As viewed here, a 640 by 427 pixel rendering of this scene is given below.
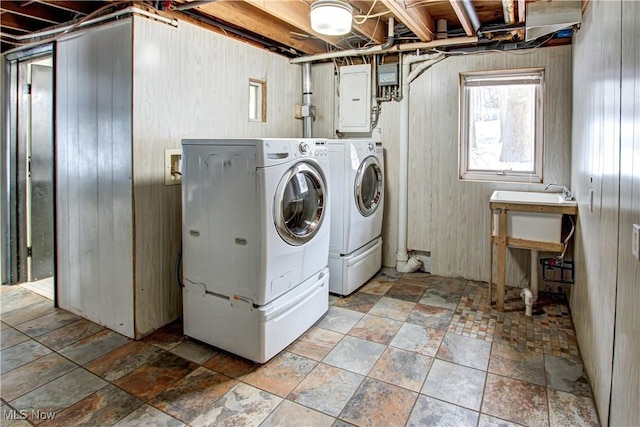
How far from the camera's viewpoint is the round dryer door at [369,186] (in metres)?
3.53

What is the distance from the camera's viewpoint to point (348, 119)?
426 centimetres

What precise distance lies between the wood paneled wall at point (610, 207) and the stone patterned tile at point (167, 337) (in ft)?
7.80

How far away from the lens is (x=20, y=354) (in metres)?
2.53

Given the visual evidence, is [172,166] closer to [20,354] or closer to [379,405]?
[20,354]

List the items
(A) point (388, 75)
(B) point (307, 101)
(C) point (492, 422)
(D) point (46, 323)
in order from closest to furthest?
(C) point (492, 422) < (D) point (46, 323) < (A) point (388, 75) < (B) point (307, 101)

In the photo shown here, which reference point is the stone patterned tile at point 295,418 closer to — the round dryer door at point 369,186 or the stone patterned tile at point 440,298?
the stone patterned tile at point 440,298

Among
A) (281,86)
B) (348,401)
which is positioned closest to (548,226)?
(348,401)

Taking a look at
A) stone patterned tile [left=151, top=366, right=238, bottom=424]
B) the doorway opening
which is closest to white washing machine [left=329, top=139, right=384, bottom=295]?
stone patterned tile [left=151, top=366, right=238, bottom=424]

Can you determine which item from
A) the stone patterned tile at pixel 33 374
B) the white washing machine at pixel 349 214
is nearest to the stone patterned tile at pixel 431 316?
the white washing machine at pixel 349 214

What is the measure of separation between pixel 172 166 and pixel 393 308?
2.00m

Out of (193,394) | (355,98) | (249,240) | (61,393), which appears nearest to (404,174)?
(355,98)

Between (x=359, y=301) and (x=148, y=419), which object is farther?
(x=359, y=301)

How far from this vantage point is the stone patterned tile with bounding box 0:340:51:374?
7.91 feet

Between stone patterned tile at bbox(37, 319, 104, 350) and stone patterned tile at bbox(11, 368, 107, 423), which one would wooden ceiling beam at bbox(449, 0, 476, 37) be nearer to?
stone patterned tile at bbox(11, 368, 107, 423)
